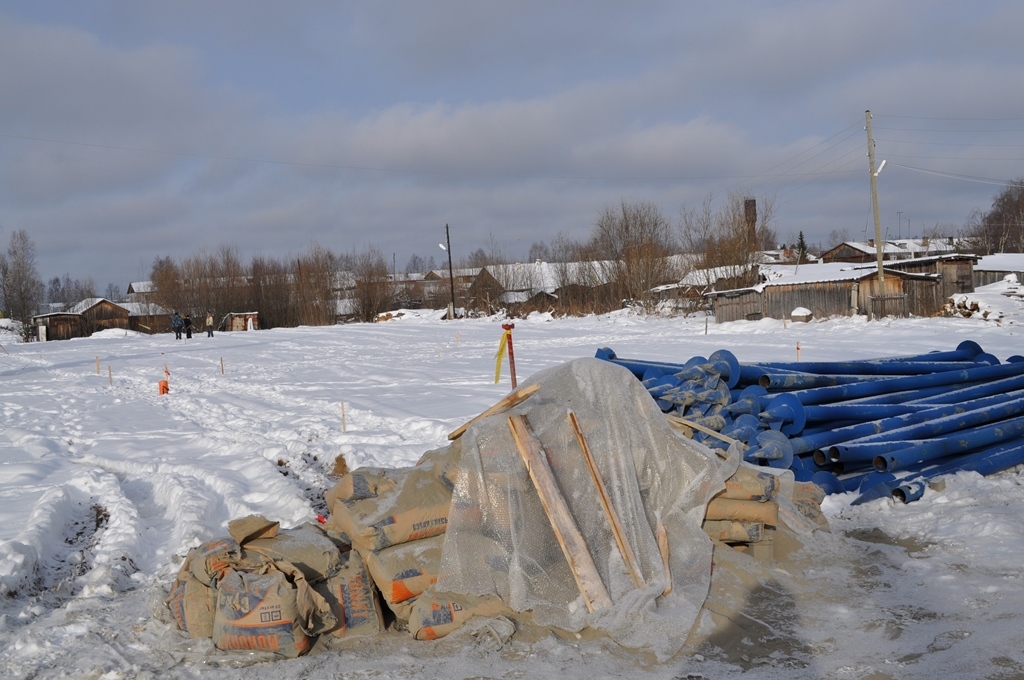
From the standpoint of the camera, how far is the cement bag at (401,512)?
5.48m

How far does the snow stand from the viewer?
480 cm

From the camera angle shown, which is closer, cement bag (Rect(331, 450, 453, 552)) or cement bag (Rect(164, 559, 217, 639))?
cement bag (Rect(164, 559, 217, 639))

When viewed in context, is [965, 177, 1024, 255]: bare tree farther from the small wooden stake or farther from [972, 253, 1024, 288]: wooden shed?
the small wooden stake

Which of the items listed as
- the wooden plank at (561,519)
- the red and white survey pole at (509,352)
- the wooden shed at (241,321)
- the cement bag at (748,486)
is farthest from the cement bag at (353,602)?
the wooden shed at (241,321)

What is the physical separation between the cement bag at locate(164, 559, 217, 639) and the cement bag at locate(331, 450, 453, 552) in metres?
1.01

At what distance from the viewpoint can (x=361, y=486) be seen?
5.86 meters

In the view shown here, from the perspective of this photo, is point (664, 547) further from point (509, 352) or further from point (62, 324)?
point (62, 324)

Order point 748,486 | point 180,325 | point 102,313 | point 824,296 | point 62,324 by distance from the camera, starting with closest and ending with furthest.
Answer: point 748,486 < point 824,296 < point 180,325 < point 62,324 < point 102,313

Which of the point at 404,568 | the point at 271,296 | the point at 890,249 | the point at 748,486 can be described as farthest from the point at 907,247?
the point at 404,568

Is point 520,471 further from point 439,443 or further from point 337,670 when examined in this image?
point 439,443

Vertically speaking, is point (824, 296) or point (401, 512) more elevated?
point (824, 296)

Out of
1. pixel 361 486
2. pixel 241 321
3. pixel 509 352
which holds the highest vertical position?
pixel 241 321

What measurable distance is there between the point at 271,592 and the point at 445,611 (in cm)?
113

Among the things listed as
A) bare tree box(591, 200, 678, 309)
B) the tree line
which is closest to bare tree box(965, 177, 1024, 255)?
the tree line
